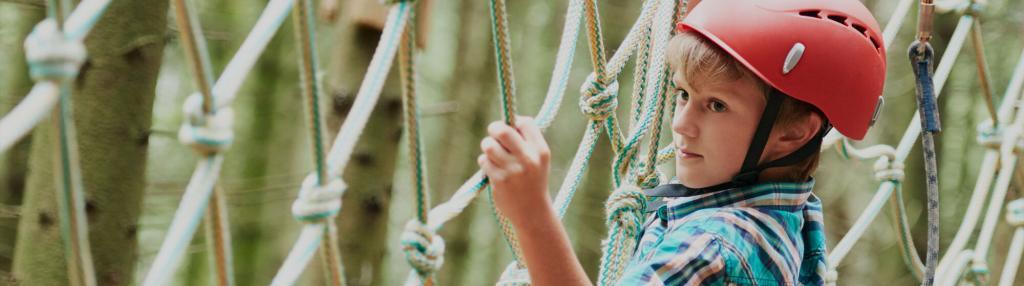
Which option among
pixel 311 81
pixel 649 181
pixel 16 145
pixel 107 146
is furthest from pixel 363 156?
pixel 311 81

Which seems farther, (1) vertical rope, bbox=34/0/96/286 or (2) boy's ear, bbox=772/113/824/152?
(2) boy's ear, bbox=772/113/824/152

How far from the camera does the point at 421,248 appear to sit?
0.64 m

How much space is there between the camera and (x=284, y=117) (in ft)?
8.75

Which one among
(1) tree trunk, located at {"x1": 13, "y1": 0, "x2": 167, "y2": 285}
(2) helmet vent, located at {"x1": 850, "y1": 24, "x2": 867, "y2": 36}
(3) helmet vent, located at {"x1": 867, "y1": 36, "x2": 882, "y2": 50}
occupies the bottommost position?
(3) helmet vent, located at {"x1": 867, "y1": 36, "x2": 882, "y2": 50}

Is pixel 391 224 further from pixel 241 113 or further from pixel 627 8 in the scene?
pixel 627 8

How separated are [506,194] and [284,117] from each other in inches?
81.5

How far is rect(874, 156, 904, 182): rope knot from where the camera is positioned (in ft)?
4.17

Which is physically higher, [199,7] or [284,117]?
[199,7]

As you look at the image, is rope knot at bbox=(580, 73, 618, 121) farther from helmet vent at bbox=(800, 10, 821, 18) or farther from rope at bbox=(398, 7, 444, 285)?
rope at bbox=(398, 7, 444, 285)

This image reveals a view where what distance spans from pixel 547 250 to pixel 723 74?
239mm

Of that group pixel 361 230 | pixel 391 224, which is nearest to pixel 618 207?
pixel 361 230

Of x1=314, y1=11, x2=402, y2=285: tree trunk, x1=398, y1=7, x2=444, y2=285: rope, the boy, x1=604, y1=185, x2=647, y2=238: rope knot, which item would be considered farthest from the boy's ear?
x1=314, y1=11, x2=402, y2=285: tree trunk

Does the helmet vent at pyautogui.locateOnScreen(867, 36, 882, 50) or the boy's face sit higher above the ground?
the helmet vent at pyautogui.locateOnScreen(867, 36, 882, 50)

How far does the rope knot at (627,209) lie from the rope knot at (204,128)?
418 millimetres
